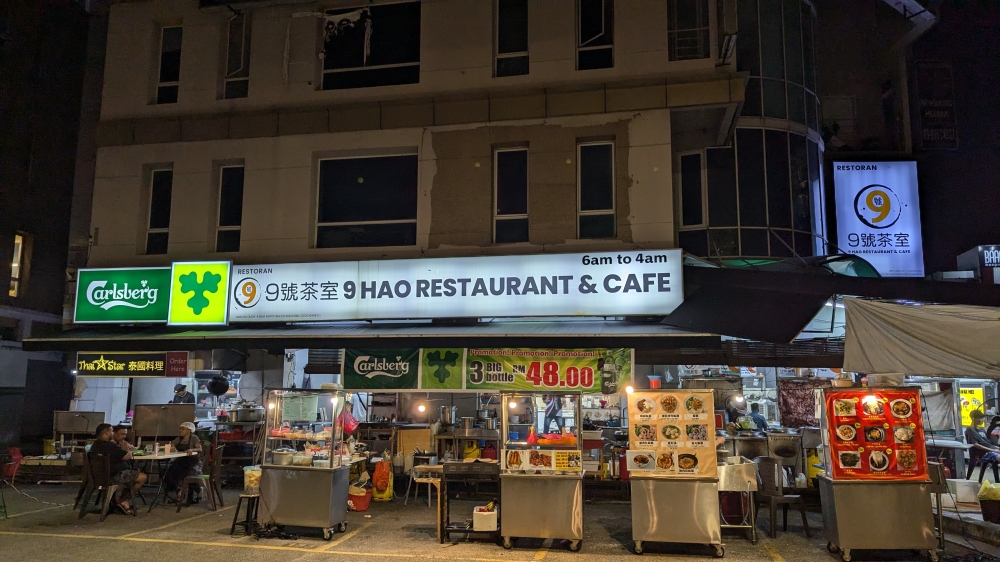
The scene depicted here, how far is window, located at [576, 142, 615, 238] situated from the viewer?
532 inches

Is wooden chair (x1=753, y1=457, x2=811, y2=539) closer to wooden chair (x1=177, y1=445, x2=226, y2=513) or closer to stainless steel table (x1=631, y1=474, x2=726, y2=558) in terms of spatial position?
stainless steel table (x1=631, y1=474, x2=726, y2=558)

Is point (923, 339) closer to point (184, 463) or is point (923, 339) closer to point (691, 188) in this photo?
point (691, 188)

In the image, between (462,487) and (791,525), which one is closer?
(791,525)

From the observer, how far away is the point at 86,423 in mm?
16453

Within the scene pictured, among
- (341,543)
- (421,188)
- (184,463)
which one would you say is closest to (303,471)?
(341,543)

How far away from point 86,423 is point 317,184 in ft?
29.3

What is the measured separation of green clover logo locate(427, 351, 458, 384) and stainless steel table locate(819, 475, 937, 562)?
6.81 m

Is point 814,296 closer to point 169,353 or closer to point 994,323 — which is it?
point 994,323

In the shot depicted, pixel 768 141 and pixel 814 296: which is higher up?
pixel 768 141

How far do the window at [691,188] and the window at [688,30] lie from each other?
308 centimetres

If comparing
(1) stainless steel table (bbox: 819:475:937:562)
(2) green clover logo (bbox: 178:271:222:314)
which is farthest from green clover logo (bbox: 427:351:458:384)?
(1) stainless steel table (bbox: 819:475:937:562)

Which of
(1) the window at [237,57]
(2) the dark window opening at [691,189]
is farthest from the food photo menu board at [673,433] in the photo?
(1) the window at [237,57]

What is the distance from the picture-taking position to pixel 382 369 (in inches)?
501

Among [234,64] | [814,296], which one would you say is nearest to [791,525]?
[814,296]
